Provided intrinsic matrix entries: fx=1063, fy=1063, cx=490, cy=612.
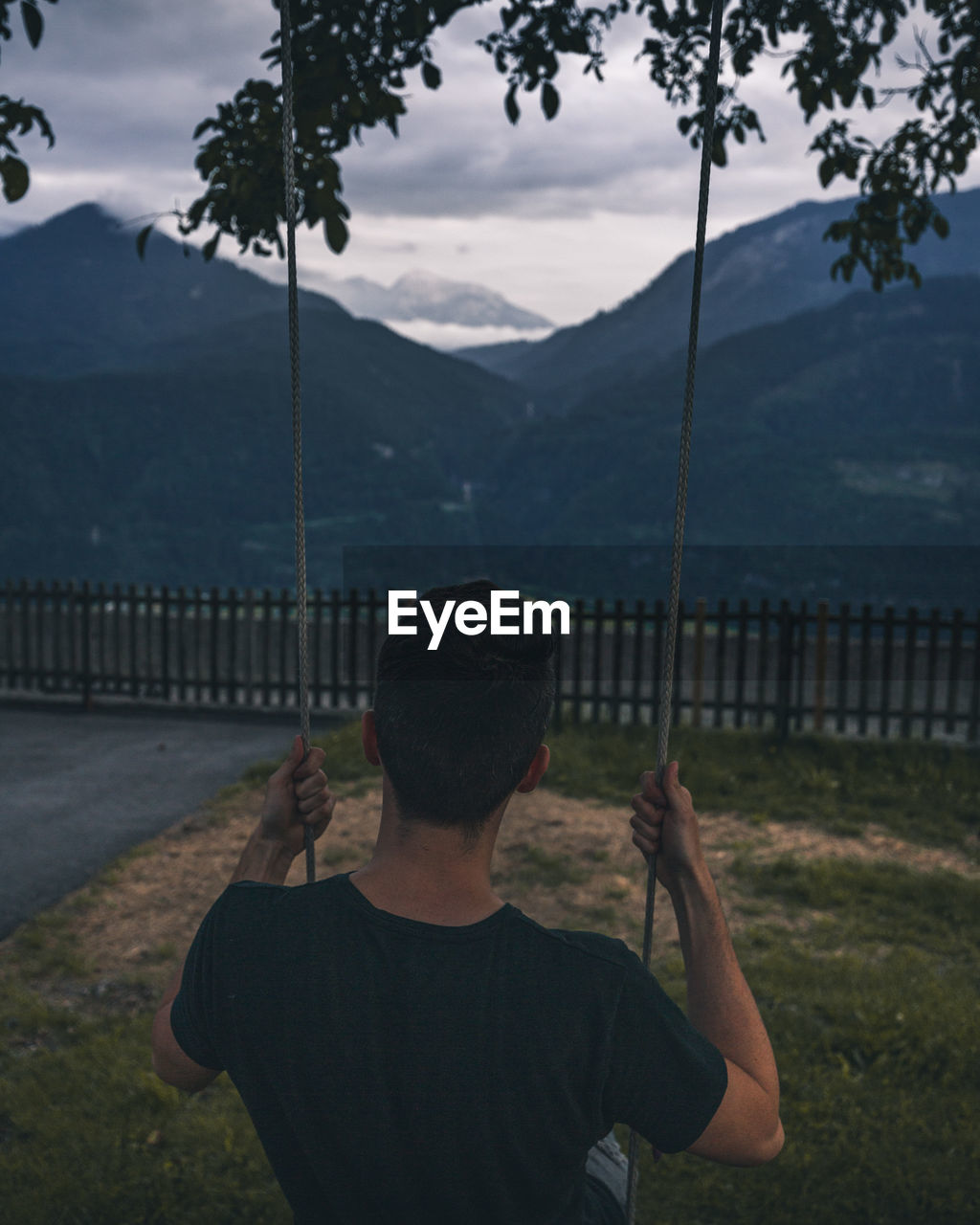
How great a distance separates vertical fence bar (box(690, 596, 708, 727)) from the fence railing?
2cm

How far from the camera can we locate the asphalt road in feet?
23.2

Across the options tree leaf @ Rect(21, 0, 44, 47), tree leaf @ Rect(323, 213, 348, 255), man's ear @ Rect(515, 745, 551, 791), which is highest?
tree leaf @ Rect(21, 0, 44, 47)

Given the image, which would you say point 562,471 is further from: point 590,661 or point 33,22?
point 33,22

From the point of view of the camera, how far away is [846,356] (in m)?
171

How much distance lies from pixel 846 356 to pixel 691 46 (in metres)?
178

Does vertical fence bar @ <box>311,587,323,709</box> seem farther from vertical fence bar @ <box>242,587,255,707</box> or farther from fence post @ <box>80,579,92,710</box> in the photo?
fence post @ <box>80,579,92,710</box>

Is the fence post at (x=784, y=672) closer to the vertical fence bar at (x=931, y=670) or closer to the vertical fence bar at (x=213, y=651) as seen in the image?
the vertical fence bar at (x=931, y=670)

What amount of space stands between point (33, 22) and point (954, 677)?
374 inches

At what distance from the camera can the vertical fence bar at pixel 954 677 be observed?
1037 cm

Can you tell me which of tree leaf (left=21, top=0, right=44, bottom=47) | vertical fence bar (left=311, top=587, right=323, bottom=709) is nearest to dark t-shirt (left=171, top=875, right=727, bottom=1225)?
tree leaf (left=21, top=0, right=44, bottom=47)

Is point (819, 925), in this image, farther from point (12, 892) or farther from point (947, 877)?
point (12, 892)

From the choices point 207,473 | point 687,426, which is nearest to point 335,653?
point 687,426

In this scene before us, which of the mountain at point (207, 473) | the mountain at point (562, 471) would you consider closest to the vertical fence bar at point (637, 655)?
the mountain at point (562, 471)

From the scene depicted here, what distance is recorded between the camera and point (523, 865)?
22.8ft
